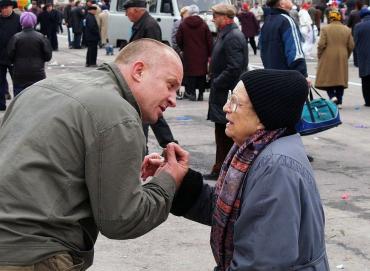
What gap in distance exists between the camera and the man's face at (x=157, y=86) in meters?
2.86

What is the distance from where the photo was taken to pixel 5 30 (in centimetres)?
1334

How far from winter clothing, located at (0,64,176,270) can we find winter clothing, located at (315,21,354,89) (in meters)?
11.6

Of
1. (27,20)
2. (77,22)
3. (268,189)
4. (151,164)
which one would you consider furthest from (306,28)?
(268,189)

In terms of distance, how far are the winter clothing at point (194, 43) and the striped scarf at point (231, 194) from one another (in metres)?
12.3

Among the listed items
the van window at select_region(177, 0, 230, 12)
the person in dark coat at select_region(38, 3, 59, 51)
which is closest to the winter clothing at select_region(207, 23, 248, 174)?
the van window at select_region(177, 0, 230, 12)

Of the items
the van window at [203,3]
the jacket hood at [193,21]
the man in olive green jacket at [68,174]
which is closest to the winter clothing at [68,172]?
the man in olive green jacket at [68,174]

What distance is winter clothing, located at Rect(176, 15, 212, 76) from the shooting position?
1522 centimetres

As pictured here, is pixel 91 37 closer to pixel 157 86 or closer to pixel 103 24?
pixel 103 24

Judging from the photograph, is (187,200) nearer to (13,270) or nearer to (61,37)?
(13,270)

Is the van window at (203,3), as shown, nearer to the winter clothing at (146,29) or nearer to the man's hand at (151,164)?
the winter clothing at (146,29)

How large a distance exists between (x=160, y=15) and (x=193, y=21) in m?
6.48

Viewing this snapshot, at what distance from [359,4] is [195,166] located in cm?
1399

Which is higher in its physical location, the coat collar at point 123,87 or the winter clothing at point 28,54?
the coat collar at point 123,87

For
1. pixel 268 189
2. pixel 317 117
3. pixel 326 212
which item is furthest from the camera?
pixel 317 117
